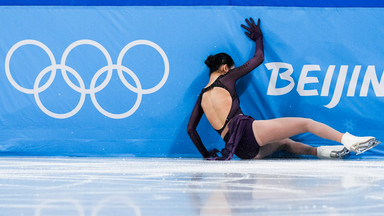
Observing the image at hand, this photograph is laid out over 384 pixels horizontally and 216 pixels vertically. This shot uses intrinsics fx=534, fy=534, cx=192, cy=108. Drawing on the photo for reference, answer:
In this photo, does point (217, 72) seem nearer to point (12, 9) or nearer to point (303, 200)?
point (12, 9)

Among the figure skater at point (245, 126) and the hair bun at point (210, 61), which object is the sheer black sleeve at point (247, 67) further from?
the hair bun at point (210, 61)

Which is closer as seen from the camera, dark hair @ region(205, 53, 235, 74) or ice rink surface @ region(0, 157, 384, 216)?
ice rink surface @ region(0, 157, 384, 216)

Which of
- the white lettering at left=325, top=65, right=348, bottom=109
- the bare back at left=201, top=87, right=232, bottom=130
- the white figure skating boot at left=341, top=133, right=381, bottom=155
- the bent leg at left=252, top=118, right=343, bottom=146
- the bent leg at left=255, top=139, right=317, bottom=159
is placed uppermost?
the white lettering at left=325, top=65, right=348, bottom=109

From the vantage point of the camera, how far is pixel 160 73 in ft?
19.3

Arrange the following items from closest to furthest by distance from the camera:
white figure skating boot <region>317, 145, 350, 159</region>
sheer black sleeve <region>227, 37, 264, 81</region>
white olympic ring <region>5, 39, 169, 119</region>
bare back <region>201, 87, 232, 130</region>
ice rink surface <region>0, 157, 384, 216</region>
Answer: ice rink surface <region>0, 157, 384, 216</region>
white figure skating boot <region>317, 145, 350, 159</region>
bare back <region>201, 87, 232, 130</region>
sheer black sleeve <region>227, 37, 264, 81</region>
white olympic ring <region>5, 39, 169, 119</region>

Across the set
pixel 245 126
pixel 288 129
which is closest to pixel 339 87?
pixel 288 129

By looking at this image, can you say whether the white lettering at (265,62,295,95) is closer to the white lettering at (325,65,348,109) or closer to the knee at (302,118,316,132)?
the white lettering at (325,65,348,109)

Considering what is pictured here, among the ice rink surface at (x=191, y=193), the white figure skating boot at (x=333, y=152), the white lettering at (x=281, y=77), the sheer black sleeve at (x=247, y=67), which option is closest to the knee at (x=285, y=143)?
the white figure skating boot at (x=333, y=152)

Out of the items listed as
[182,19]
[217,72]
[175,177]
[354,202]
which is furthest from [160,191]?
[182,19]

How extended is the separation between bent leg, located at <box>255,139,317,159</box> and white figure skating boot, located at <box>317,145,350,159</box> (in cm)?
9

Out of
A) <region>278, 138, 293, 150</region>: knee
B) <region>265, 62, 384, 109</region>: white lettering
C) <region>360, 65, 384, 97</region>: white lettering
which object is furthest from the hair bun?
<region>360, 65, 384, 97</region>: white lettering

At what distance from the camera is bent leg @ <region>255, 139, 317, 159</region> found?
5.51 m

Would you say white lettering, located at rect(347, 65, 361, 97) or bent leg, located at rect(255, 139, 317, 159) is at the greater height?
white lettering, located at rect(347, 65, 361, 97)

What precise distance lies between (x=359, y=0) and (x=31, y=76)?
3.71 m
